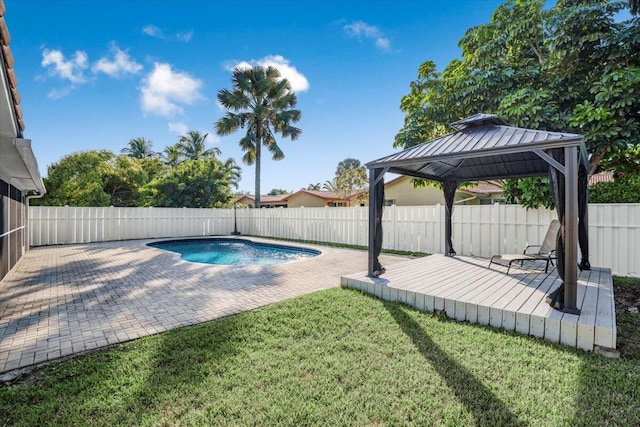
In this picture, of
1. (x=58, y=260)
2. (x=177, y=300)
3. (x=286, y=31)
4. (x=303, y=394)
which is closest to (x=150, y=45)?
(x=286, y=31)

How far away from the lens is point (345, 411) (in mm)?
2193

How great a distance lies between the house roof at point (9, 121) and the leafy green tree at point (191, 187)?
12.6 metres

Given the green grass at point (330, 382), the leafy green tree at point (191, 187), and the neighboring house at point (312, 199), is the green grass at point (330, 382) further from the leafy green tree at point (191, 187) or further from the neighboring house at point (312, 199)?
the neighboring house at point (312, 199)

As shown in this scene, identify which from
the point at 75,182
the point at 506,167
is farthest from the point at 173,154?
the point at 506,167

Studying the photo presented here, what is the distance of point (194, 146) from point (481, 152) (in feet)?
102

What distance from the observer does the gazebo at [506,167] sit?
3506 mm

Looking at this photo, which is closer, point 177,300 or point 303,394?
point 303,394

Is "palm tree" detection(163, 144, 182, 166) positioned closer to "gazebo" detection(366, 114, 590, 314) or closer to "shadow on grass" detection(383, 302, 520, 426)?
"gazebo" detection(366, 114, 590, 314)

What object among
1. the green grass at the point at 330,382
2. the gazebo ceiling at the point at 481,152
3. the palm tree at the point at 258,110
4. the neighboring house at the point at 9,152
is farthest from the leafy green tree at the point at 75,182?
the gazebo ceiling at the point at 481,152

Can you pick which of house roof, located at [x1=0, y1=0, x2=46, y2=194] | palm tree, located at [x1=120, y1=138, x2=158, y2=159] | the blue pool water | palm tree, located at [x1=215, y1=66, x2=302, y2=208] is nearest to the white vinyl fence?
the blue pool water

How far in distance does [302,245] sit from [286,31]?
8.16 m

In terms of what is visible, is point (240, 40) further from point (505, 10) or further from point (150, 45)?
point (505, 10)

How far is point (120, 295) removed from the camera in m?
5.12

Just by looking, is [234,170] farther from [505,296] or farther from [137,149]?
[505,296]
